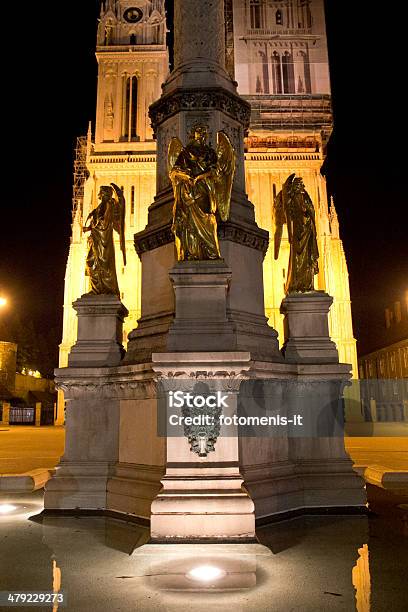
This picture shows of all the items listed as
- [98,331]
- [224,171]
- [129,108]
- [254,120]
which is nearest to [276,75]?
[254,120]

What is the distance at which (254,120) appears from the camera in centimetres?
4934

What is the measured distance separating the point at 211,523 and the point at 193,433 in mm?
990

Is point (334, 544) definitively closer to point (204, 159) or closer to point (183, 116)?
point (204, 159)

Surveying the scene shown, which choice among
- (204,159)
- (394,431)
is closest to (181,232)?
(204,159)

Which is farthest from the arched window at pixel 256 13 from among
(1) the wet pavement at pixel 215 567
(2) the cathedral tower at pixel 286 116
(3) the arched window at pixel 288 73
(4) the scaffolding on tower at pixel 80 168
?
(1) the wet pavement at pixel 215 567

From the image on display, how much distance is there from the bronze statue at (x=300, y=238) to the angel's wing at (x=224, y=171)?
124 cm

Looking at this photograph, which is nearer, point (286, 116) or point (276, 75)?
point (286, 116)

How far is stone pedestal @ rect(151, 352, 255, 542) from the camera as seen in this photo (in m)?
5.73

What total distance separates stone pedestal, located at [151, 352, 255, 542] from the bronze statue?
2.83 meters

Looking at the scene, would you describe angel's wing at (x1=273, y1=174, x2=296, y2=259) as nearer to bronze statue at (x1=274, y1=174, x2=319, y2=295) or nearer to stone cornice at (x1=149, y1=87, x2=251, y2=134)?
bronze statue at (x1=274, y1=174, x2=319, y2=295)

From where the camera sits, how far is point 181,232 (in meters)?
7.24

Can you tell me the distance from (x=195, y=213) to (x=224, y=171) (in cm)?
108

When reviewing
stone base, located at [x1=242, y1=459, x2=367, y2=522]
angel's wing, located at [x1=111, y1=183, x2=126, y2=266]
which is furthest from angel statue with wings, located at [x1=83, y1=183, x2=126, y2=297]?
stone base, located at [x1=242, y1=459, x2=367, y2=522]

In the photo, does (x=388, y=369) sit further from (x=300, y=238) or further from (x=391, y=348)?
(x=300, y=238)
